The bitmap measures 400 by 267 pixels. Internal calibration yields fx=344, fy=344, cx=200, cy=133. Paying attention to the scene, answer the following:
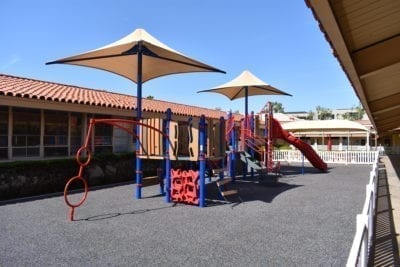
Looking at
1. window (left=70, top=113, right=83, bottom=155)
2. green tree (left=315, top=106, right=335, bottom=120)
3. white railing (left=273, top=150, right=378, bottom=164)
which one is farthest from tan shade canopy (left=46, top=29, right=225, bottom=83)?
green tree (left=315, top=106, right=335, bottom=120)

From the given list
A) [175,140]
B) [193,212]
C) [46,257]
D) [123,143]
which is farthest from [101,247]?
[123,143]

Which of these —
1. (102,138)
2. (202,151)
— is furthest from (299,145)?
(202,151)

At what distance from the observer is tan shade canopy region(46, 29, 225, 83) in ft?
29.7

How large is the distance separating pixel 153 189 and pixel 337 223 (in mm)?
6308

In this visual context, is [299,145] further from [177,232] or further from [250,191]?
[177,232]

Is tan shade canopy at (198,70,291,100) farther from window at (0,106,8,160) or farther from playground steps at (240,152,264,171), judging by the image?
window at (0,106,8,160)

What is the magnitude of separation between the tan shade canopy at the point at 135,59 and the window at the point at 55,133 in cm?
250

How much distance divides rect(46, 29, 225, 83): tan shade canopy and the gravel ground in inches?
155

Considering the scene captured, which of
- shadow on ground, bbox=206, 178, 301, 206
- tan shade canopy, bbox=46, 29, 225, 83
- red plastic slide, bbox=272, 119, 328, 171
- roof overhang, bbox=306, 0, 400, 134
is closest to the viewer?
roof overhang, bbox=306, 0, 400, 134

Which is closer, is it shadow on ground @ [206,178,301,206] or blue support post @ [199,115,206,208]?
blue support post @ [199,115,206,208]

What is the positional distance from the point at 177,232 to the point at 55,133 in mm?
7646

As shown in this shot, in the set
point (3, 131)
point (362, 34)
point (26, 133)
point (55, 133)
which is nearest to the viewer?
point (362, 34)

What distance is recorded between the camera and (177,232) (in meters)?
6.13

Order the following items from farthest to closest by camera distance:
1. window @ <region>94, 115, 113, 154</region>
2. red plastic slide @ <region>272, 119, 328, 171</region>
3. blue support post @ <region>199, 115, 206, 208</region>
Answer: red plastic slide @ <region>272, 119, 328, 171</region> → window @ <region>94, 115, 113, 154</region> → blue support post @ <region>199, 115, 206, 208</region>
